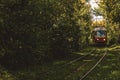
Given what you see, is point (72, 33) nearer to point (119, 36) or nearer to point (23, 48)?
point (23, 48)

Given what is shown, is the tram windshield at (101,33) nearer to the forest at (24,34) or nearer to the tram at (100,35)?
the tram at (100,35)

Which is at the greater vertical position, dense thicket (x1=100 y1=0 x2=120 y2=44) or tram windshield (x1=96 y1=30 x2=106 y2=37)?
dense thicket (x1=100 y1=0 x2=120 y2=44)

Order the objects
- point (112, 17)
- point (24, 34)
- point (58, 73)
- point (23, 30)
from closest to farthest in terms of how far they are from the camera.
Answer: point (58, 73)
point (23, 30)
point (24, 34)
point (112, 17)

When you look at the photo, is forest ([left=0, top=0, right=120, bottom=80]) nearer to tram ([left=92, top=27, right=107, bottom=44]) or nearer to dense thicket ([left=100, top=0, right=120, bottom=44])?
dense thicket ([left=100, top=0, right=120, bottom=44])

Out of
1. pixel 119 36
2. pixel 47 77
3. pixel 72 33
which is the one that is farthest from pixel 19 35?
pixel 119 36

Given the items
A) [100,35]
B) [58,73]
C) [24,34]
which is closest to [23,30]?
[24,34]

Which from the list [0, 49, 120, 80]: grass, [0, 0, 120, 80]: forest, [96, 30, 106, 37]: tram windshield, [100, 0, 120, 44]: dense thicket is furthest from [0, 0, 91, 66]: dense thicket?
[96, 30, 106, 37]: tram windshield

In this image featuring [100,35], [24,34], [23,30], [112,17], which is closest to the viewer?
[23,30]

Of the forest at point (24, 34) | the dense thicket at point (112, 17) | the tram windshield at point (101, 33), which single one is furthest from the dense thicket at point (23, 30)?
the tram windshield at point (101, 33)

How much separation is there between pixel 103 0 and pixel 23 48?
33.7 m

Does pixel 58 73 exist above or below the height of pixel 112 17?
below

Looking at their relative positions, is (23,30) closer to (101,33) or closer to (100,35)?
(100,35)

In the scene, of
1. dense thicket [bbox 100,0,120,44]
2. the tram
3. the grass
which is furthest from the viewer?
the tram

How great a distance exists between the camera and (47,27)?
84.4ft
